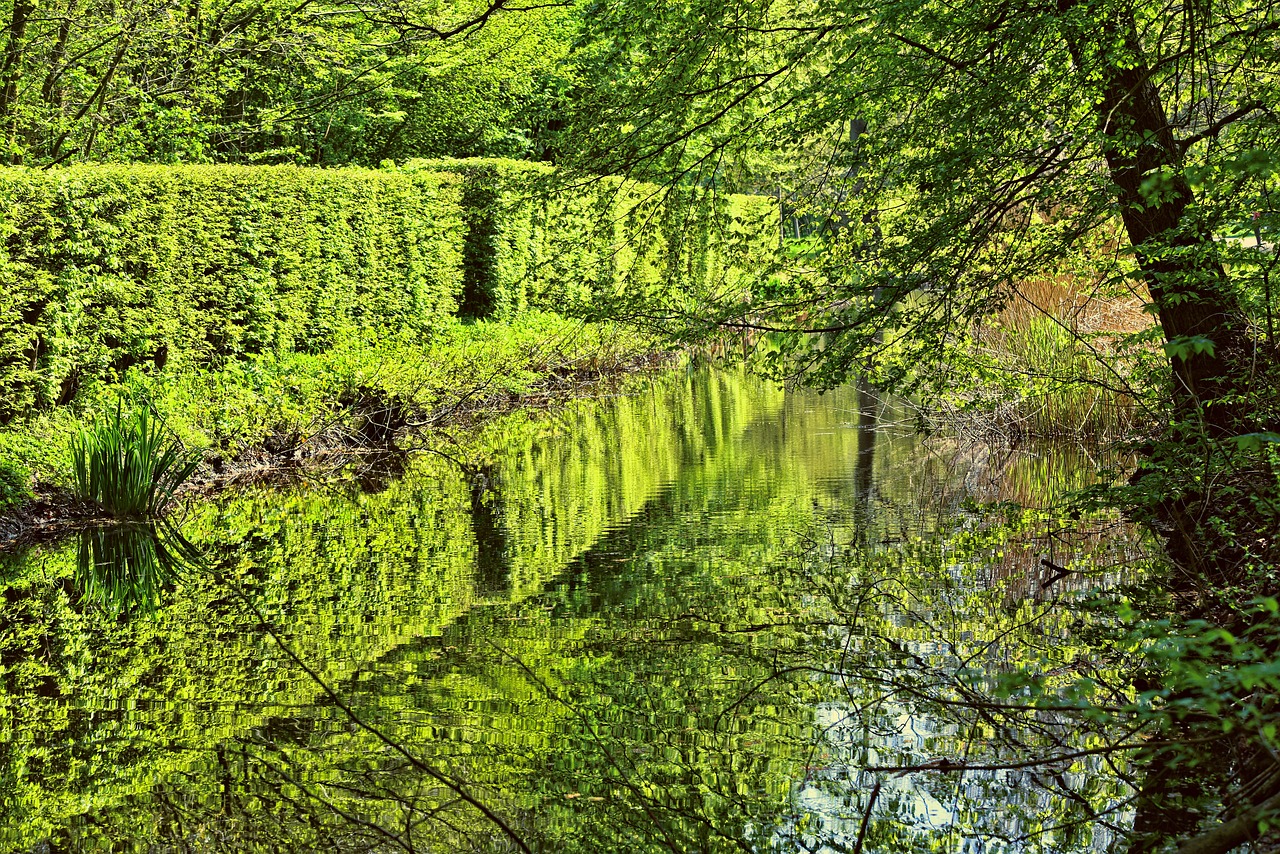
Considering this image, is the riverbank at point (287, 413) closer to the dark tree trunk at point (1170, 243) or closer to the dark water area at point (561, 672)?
the dark water area at point (561, 672)

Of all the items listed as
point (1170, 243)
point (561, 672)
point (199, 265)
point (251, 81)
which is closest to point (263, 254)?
point (199, 265)

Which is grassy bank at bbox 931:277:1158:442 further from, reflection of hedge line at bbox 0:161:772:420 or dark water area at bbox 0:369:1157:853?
reflection of hedge line at bbox 0:161:772:420

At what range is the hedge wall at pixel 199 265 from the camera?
10469 millimetres

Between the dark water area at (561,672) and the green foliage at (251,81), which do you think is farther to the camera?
the green foliage at (251,81)

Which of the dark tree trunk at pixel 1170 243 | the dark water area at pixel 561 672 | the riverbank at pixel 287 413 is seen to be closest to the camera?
the dark water area at pixel 561 672

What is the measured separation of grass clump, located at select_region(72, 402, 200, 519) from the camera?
8.66m

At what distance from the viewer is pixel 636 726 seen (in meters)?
4.64

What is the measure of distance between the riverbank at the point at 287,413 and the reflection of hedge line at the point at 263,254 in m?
0.42

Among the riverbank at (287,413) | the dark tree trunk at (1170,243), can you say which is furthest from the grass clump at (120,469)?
the dark tree trunk at (1170,243)

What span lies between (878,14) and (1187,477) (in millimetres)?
2637

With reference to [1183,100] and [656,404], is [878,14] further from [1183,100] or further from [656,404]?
[656,404]

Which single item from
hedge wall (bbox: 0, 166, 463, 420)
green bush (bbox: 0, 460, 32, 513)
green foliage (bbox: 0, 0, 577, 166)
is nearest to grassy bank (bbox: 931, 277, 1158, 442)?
green foliage (bbox: 0, 0, 577, 166)

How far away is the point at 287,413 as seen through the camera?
436 inches

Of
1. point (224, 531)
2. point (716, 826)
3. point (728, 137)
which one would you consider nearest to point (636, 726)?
point (716, 826)
